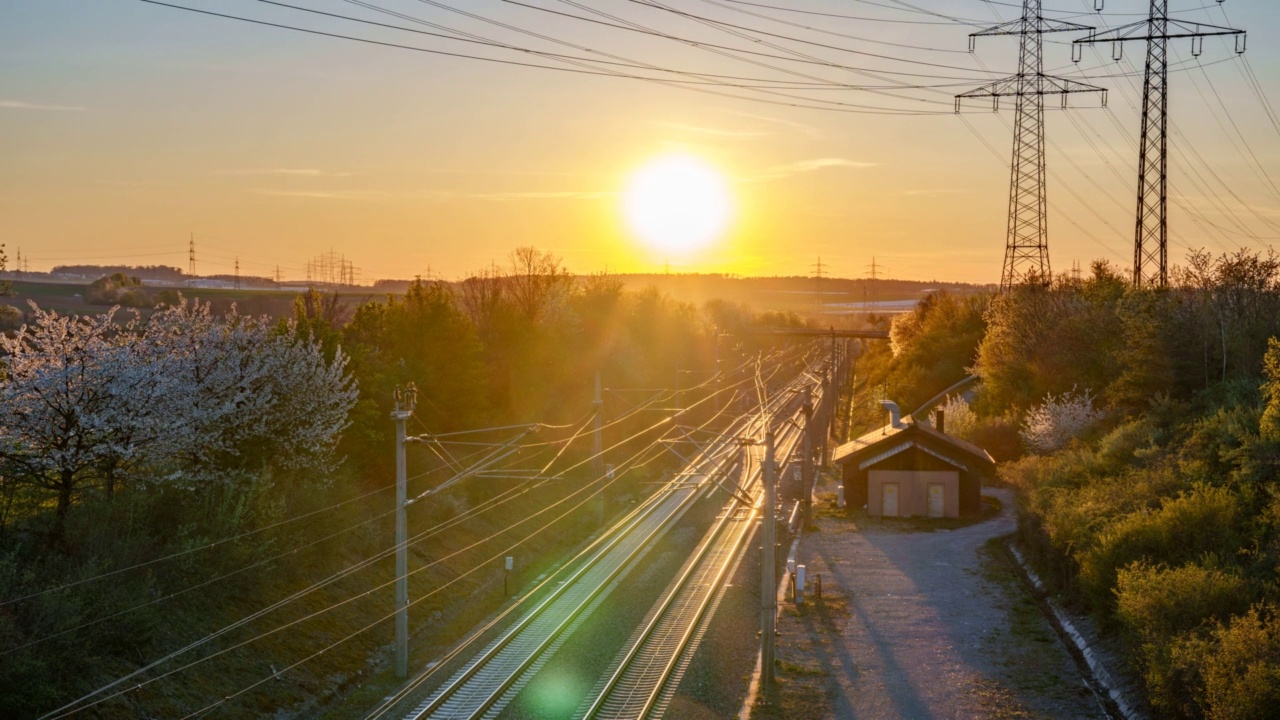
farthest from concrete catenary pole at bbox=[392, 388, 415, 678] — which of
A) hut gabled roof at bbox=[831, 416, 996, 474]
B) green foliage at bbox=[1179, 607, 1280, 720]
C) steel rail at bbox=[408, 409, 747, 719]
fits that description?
hut gabled roof at bbox=[831, 416, 996, 474]

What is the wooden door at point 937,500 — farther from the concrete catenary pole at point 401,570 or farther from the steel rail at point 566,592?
the concrete catenary pole at point 401,570

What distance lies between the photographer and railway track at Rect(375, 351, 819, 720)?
19.2 meters

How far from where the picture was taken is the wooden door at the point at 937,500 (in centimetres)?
3931

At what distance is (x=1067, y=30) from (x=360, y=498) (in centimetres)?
3958

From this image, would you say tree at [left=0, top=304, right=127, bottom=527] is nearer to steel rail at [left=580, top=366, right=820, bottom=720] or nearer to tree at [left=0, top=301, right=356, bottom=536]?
tree at [left=0, top=301, right=356, bottom=536]

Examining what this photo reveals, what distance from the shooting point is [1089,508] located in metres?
26.8

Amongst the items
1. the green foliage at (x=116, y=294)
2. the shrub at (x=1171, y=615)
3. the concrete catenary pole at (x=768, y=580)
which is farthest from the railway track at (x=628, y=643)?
the green foliage at (x=116, y=294)

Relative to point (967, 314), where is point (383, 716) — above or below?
below

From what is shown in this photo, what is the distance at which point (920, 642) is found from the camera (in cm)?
2373

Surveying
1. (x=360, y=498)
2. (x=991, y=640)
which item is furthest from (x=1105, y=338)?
(x=360, y=498)

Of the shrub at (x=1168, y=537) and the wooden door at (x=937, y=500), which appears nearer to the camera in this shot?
the shrub at (x=1168, y=537)

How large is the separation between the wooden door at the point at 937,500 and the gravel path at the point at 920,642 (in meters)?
4.45

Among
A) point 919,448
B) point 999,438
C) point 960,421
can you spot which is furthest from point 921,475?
point 960,421

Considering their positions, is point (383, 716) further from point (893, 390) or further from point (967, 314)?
point (967, 314)
